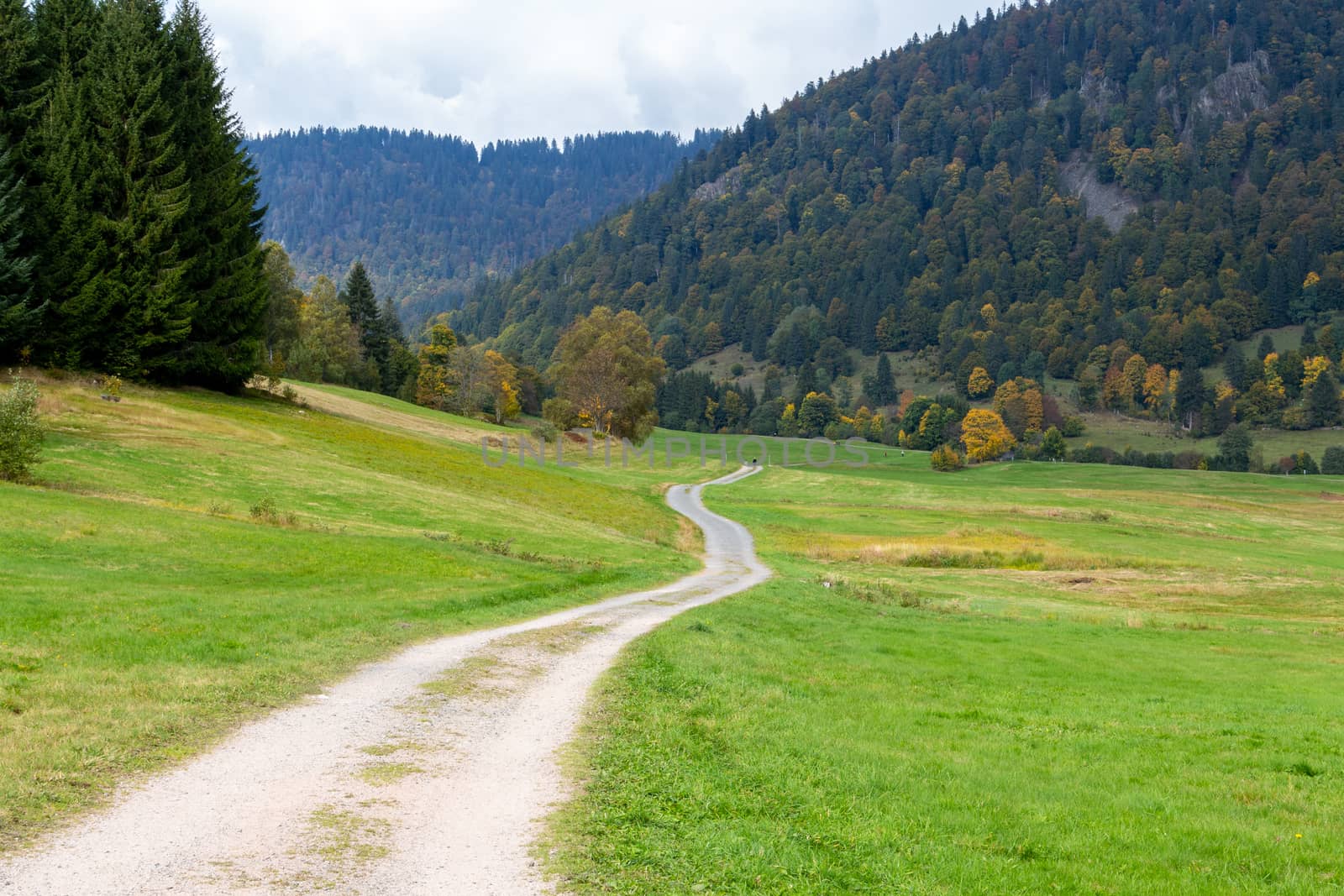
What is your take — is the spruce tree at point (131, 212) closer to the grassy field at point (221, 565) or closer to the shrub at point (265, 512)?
the grassy field at point (221, 565)

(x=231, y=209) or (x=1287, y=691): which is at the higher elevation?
(x=231, y=209)

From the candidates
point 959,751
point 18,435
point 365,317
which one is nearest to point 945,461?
point 365,317

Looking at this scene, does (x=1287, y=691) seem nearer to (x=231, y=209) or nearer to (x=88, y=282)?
(x=88, y=282)

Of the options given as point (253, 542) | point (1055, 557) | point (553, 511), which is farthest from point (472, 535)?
point (1055, 557)

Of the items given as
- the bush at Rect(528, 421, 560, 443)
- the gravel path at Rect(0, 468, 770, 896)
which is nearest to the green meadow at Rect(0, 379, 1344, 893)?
the gravel path at Rect(0, 468, 770, 896)

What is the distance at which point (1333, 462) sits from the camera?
570 ft

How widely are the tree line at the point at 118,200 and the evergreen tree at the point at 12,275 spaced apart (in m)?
0.09

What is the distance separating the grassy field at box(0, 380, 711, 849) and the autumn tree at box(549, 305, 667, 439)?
56640 mm

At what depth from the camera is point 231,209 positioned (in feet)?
205

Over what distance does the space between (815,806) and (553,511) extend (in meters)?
49.5

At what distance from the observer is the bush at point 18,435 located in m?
31.3

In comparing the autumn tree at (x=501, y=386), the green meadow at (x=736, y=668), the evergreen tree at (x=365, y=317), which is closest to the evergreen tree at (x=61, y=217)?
the green meadow at (x=736, y=668)

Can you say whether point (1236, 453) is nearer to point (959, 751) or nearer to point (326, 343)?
point (326, 343)

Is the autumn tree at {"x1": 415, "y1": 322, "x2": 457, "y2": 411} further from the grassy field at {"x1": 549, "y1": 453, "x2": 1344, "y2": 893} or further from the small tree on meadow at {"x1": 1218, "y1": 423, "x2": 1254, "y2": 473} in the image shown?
the small tree on meadow at {"x1": 1218, "y1": 423, "x2": 1254, "y2": 473}
